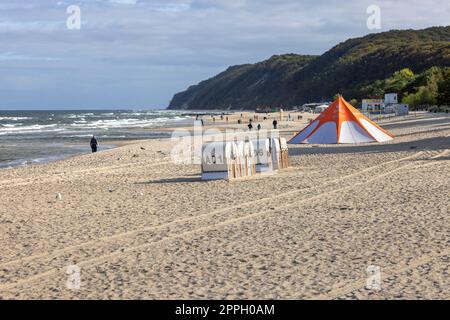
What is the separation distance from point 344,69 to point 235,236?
131 m

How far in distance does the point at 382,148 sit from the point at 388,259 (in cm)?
1456

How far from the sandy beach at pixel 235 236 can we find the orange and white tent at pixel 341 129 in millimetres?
6081

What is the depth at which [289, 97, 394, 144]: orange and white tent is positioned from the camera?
21641 mm

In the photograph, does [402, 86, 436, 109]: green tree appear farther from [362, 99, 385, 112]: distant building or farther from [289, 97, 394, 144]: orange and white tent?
[289, 97, 394, 144]: orange and white tent

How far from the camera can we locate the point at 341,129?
21.6 meters

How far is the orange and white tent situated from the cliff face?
85.5 metres

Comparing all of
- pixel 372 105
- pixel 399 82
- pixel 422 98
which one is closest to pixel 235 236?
pixel 422 98

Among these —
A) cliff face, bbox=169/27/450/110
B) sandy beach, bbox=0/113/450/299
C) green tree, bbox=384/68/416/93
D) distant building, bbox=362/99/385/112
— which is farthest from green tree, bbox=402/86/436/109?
sandy beach, bbox=0/113/450/299

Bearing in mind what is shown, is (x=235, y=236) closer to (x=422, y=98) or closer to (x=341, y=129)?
(x=341, y=129)

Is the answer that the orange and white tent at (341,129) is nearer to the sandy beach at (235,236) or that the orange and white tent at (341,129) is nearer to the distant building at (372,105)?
the sandy beach at (235,236)

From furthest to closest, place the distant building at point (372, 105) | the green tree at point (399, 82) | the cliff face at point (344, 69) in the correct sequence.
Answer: the cliff face at point (344, 69), the green tree at point (399, 82), the distant building at point (372, 105)

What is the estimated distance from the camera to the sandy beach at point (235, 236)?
6.09 meters

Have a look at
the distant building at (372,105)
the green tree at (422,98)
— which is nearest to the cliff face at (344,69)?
the distant building at (372,105)

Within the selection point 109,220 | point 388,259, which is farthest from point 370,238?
point 109,220
